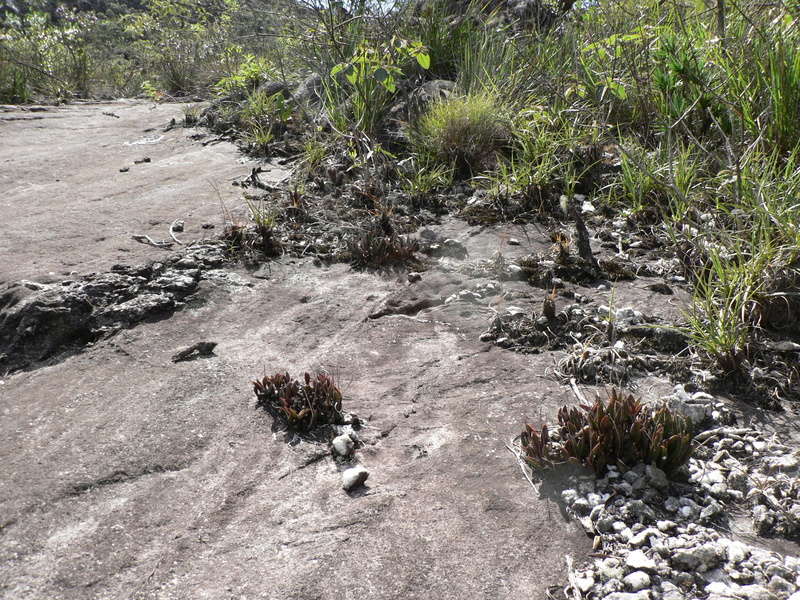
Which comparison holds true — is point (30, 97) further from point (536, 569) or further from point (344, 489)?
point (536, 569)

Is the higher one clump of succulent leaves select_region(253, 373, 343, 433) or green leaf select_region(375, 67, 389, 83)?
green leaf select_region(375, 67, 389, 83)

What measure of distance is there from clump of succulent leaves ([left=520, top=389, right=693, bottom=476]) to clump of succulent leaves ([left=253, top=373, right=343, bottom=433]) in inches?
41.9

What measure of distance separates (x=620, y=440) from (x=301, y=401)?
1628 millimetres

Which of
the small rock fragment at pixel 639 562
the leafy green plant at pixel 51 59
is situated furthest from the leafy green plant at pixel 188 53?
the small rock fragment at pixel 639 562

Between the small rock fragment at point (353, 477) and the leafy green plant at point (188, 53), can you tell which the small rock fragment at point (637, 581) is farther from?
the leafy green plant at point (188, 53)

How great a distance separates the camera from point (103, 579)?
235 cm

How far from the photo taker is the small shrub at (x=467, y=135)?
20.3ft

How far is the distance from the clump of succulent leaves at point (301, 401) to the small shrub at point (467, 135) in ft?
11.7

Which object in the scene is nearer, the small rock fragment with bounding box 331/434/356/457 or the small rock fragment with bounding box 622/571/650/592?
the small rock fragment with bounding box 622/571/650/592

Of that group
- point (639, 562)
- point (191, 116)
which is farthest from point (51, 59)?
point (639, 562)

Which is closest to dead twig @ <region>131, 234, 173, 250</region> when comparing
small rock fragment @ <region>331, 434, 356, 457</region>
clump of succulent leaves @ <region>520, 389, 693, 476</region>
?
small rock fragment @ <region>331, 434, 356, 457</region>

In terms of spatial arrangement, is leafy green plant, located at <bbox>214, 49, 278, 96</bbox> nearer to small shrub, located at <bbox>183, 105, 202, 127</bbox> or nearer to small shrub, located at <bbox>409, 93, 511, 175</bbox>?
small shrub, located at <bbox>183, 105, 202, 127</bbox>

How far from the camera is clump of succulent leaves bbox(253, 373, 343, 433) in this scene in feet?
10.6

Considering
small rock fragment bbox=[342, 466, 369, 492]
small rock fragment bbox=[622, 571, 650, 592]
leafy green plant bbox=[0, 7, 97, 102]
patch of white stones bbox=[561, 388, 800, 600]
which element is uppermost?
leafy green plant bbox=[0, 7, 97, 102]
